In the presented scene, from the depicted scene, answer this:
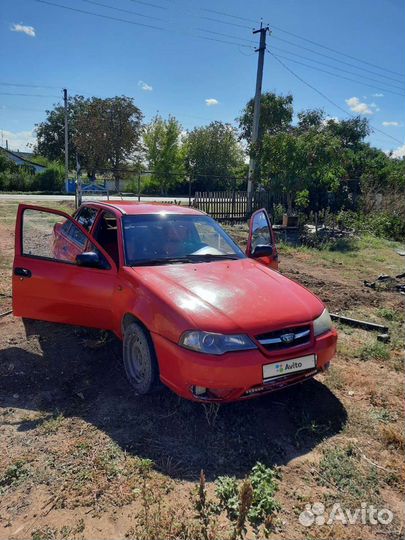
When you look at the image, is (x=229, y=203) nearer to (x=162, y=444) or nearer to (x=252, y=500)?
(x=162, y=444)

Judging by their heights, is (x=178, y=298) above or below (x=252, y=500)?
above

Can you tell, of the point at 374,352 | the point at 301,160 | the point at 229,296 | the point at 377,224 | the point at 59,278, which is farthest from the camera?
the point at 377,224

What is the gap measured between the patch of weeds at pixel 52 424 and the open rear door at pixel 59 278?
993 millimetres

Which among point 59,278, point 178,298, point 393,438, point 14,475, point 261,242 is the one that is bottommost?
point 14,475

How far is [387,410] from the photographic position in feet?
11.1

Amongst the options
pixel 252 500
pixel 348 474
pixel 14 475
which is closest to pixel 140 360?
pixel 14 475

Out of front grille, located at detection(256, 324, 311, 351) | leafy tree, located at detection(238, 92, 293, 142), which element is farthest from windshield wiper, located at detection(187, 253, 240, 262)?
leafy tree, located at detection(238, 92, 293, 142)

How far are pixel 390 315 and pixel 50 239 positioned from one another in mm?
4910

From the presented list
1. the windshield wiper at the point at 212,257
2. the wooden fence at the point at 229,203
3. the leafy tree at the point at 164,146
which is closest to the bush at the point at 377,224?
the wooden fence at the point at 229,203

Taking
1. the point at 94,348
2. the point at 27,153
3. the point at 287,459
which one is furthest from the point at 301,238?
the point at 27,153

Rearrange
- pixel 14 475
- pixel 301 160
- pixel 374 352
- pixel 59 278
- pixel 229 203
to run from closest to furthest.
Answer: pixel 14 475 → pixel 59 278 → pixel 374 352 → pixel 301 160 → pixel 229 203

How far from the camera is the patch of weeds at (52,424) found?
2980 millimetres

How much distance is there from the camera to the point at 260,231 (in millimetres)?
4883

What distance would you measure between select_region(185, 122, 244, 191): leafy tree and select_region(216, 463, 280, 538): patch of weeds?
4281cm
